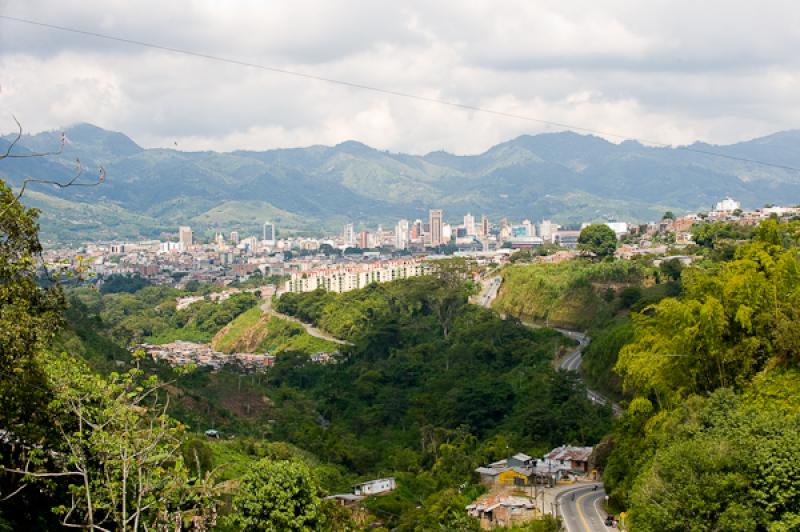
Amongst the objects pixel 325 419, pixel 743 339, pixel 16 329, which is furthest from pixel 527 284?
pixel 16 329

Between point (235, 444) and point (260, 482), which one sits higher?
point (260, 482)

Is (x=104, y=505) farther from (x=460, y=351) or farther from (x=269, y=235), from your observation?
(x=269, y=235)

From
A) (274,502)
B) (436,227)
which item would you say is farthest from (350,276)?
(436,227)

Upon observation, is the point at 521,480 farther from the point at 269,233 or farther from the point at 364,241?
the point at 269,233

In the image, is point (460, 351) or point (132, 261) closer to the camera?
point (460, 351)

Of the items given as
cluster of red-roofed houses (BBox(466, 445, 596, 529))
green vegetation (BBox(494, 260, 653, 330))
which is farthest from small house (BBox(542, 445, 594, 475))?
green vegetation (BBox(494, 260, 653, 330))

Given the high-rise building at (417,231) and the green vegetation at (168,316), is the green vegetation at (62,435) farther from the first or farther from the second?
the high-rise building at (417,231)

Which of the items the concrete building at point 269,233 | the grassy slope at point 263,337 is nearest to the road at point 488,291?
the grassy slope at point 263,337
